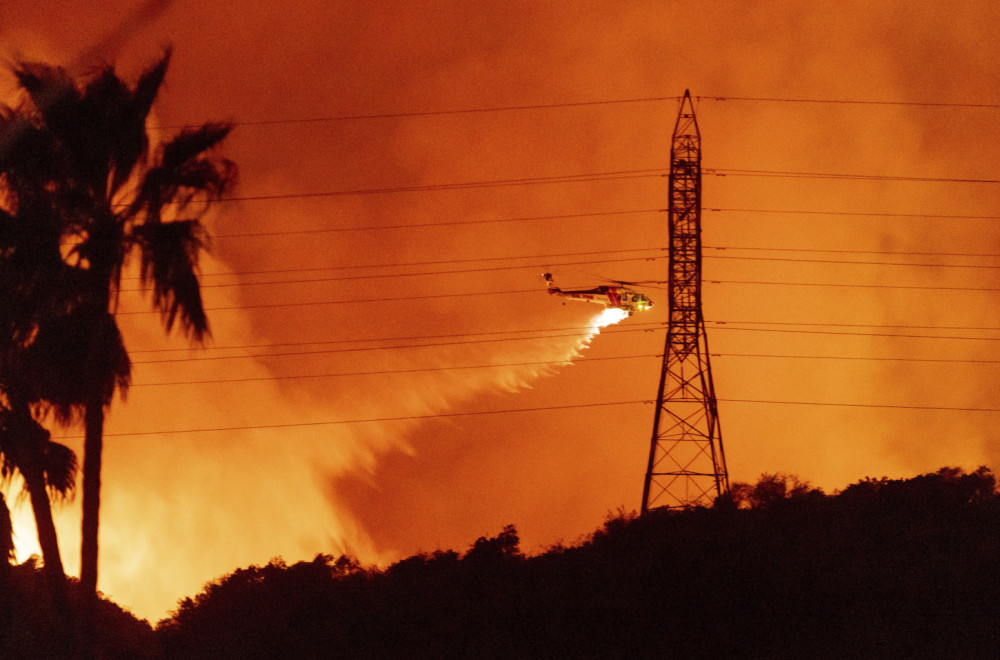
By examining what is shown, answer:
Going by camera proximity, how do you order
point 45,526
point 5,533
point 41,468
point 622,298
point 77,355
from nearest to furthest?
point 77,355 → point 45,526 → point 41,468 → point 5,533 → point 622,298

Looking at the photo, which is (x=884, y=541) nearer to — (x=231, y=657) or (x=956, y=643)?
(x=956, y=643)

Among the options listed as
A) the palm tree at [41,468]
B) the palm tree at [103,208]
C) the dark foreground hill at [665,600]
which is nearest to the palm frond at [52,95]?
the palm tree at [103,208]

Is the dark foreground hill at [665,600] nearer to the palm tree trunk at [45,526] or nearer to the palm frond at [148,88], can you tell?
the palm tree trunk at [45,526]

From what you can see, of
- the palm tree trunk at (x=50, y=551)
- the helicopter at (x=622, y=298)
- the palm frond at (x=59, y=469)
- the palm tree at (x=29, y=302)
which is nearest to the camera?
the palm tree at (x=29, y=302)

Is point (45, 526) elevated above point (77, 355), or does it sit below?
below

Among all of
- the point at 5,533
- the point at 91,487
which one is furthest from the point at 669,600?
the point at 5,533

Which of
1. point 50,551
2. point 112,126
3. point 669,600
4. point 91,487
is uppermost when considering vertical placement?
Answer: point 112,126

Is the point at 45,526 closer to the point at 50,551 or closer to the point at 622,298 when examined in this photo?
the point at 50,551
